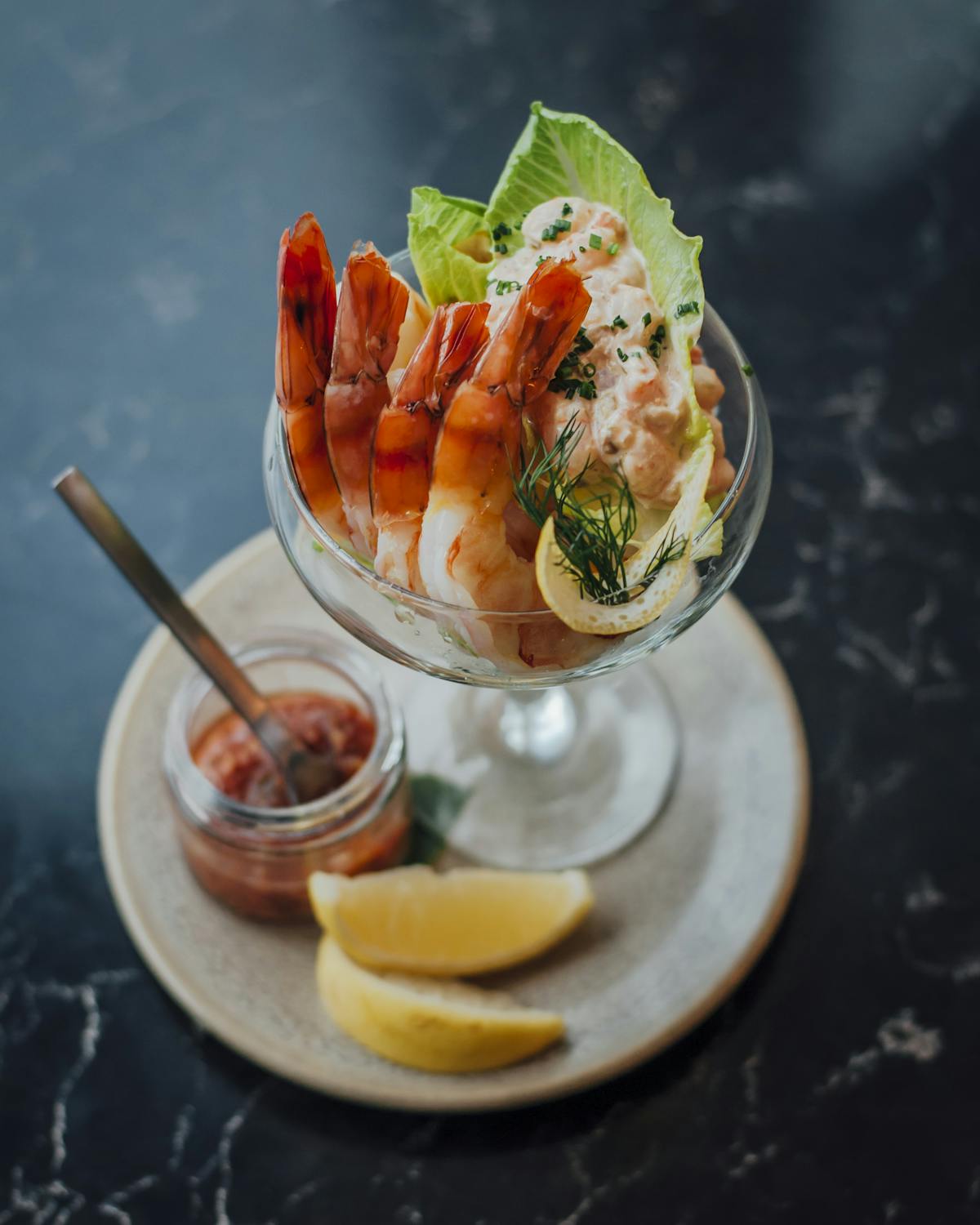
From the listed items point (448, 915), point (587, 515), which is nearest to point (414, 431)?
point (587, 515)

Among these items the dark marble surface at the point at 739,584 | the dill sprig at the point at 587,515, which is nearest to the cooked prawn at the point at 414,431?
the dill sprig at the point at 587,515

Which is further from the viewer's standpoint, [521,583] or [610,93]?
[610,93]

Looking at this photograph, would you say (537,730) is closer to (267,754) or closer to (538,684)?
(267,754)

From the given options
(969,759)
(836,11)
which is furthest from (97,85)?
(969,759)

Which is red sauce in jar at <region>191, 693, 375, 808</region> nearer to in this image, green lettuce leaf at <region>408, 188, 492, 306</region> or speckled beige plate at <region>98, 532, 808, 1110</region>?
speckled beige plate at <region>98, 532, 808, 1110</region>

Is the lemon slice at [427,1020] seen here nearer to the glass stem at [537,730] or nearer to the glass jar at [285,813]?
the glass jar at [285,813]

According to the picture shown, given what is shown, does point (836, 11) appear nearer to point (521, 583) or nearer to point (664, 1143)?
point (521, 583)
